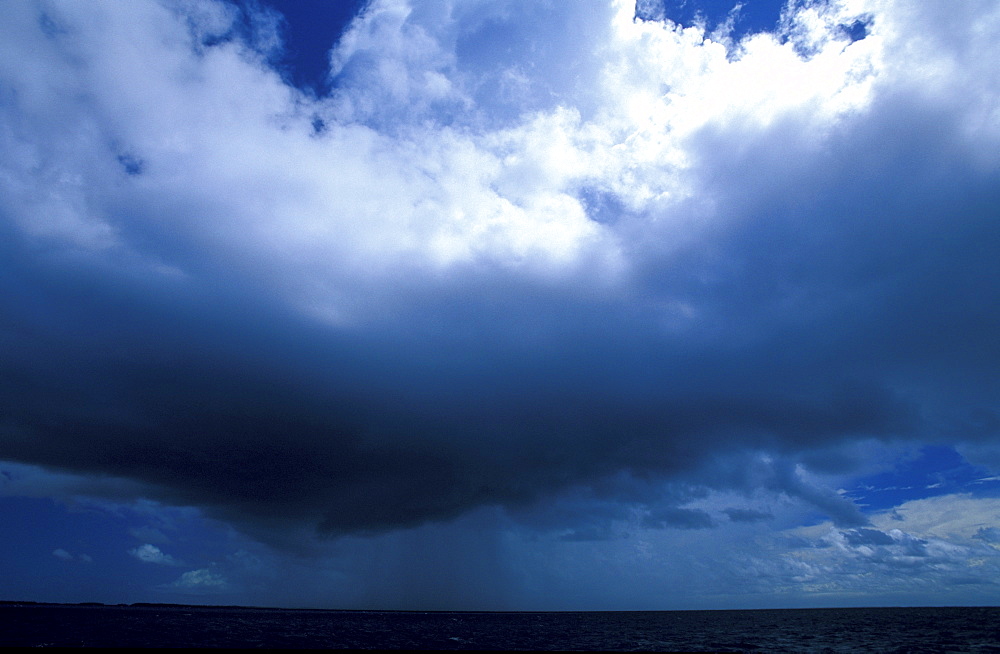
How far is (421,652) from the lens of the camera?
92625 millimetres

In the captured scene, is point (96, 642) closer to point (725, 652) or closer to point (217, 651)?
point (217, 651)

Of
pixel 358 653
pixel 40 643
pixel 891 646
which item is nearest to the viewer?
pixel 358 653

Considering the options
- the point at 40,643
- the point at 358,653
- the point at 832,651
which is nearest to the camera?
the point at 358,653

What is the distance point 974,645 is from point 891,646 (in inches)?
792

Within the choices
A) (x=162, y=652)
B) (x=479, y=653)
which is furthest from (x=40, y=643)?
(x=479, y=653)

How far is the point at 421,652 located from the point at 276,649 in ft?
84.0

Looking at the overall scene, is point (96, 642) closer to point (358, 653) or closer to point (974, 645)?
point (358, 653)

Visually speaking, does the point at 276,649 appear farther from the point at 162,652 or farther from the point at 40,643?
the point at 40,643

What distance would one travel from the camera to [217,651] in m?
81.0

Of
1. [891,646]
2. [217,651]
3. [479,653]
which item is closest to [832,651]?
[891,646]

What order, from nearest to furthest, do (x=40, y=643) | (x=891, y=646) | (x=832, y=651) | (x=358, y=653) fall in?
(x=358, y=653) → (x=40, y=643) → (x=832, y=651) → (x=891, y=646)

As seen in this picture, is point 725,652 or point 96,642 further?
point 96,642

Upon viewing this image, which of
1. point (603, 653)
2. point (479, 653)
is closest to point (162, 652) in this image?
point (479, 653)

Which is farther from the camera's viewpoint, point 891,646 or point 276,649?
point 891,646
